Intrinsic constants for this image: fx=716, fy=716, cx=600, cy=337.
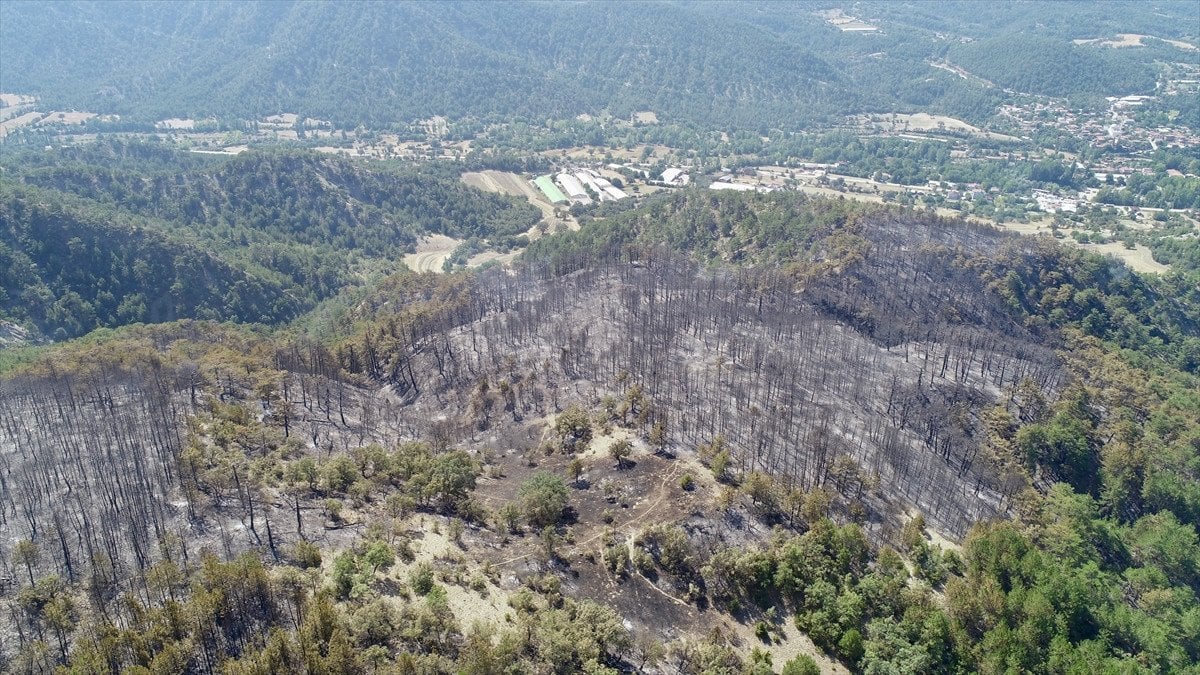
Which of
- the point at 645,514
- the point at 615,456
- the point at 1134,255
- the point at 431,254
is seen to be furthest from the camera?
the point at 431,254

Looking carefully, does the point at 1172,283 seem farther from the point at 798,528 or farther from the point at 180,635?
the point at 180,635

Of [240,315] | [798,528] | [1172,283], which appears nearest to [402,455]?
[798,528]

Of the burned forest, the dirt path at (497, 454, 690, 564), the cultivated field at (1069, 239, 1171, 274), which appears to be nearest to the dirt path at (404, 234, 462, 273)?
the burned forest

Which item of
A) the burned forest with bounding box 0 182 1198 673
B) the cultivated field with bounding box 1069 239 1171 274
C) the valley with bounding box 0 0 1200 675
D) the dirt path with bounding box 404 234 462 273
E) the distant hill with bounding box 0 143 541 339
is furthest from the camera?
the dirt path with bounding box 404 234 462 273

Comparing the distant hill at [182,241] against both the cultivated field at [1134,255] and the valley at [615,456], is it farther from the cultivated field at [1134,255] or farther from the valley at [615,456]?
the cultivated field at [1134,255]

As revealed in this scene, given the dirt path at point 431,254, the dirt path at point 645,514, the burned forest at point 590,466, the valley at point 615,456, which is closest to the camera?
the burned forest at point 590,466

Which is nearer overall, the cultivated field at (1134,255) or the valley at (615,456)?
the valley at (615,456)

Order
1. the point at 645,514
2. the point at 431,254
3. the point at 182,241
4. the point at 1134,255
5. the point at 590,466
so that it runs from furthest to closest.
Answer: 1. the point at 431,254
2. the point at 1134,255
3. the point at 182,241
4. the point at 590,466
5. the point at 645,514

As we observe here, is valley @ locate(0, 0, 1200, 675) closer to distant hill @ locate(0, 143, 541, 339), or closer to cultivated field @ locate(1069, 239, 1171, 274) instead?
distant hill @ locate(0, 143, 541, 339)

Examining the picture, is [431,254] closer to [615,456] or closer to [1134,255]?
[615,456]

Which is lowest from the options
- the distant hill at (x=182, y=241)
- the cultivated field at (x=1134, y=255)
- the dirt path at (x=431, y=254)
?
the cultivated field at (x=1134, y=255)

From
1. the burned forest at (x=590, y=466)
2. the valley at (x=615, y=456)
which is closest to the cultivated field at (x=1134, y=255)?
the valley at (x=615, y=456)

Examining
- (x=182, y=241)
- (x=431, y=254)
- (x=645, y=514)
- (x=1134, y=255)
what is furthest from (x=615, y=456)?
(x=1134, y=255)
